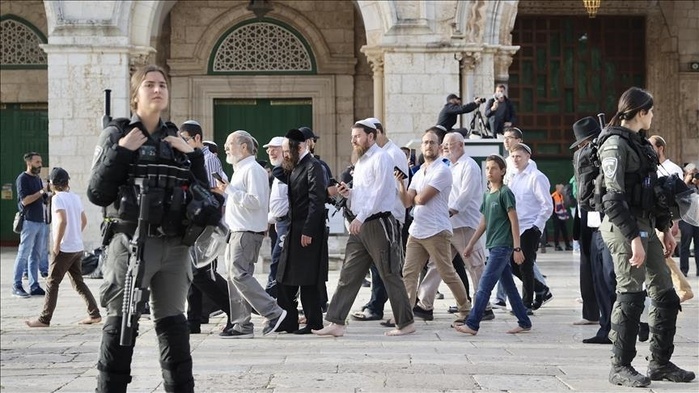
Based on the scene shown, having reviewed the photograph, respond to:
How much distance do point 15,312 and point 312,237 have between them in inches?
170

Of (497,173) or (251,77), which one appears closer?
(497,173)

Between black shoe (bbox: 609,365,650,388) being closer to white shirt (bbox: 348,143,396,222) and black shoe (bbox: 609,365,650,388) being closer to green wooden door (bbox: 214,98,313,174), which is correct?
white shirt (bbox: 348,143,396,222)

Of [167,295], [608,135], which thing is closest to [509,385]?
[608,135]

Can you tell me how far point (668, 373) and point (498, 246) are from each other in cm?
277

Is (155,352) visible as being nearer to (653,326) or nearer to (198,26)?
(653,326)

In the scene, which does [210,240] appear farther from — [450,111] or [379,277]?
[450,111]

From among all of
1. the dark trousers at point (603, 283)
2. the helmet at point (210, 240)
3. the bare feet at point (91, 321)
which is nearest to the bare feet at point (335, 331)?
the dark trousers at point (603, 283)

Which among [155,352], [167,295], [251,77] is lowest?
[155,352]

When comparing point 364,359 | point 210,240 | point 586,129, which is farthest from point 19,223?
point 210,240

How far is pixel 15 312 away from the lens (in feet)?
41.7

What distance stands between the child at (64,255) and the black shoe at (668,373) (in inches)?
228

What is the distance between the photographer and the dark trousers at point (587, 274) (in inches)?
392

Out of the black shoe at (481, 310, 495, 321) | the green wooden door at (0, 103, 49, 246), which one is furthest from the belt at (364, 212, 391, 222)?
the green wooden door at (0, 103, 49, 246)

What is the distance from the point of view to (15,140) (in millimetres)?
24297
